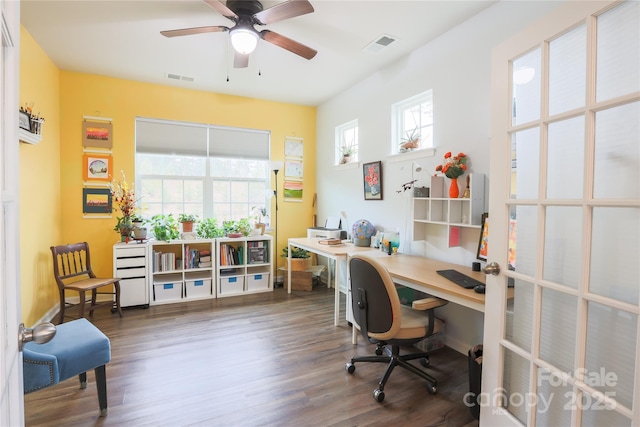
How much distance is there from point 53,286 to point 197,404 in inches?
106

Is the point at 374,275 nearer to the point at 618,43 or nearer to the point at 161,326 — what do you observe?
the point at 618,43

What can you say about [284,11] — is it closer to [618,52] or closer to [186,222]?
[618,52]

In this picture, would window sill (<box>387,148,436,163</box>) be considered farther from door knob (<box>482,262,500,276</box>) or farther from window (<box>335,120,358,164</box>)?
door knob (<box>482,262,500,276</box>)

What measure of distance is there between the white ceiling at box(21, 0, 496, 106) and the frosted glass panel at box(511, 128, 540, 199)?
155 centimetres

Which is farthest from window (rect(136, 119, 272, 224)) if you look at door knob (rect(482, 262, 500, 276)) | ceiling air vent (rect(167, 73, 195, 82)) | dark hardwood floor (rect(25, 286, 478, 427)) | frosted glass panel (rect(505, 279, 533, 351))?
frosted glass panel (rect(505, 279, 533, 351))

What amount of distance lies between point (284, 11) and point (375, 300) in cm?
203

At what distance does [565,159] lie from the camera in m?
1.27

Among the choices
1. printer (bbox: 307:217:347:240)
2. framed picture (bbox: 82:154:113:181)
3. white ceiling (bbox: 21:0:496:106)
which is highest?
white ceiling (bbox: 21:0:496:106)

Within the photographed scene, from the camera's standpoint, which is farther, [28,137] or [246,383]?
[28,137]

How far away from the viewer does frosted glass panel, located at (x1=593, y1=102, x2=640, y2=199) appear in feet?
3.46

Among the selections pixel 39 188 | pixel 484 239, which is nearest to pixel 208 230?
pixel 39 188

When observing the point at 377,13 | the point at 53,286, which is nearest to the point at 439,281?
the point at 377,13

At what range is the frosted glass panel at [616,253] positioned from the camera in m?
1.05

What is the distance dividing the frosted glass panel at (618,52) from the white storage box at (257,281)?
3895 millimetres
